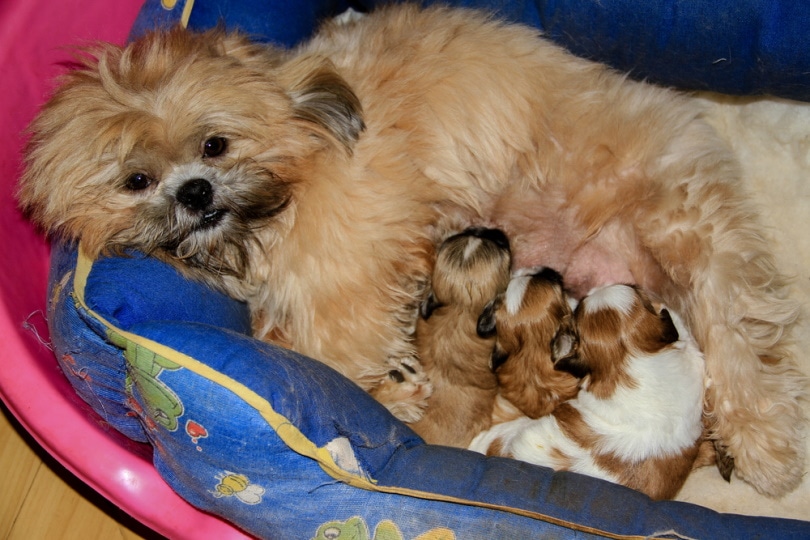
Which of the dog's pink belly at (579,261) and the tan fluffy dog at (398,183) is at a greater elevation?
the tan fluffy dog at (398,183)

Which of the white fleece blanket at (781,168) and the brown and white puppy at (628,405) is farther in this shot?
the white fleece blanket at (781,168)

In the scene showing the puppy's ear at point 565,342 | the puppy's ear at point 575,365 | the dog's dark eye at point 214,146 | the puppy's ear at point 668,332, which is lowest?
the puppy's ear at point 575,365

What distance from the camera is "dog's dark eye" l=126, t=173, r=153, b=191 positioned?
2.50m

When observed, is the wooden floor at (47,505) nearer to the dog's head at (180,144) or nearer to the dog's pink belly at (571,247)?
the dog's head at (180,144)

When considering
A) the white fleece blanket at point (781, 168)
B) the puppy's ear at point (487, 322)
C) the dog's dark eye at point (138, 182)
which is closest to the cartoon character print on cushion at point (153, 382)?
the dog's dark eye at point (138, 182)

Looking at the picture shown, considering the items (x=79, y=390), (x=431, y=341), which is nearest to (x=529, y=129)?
(x=431, y=341)

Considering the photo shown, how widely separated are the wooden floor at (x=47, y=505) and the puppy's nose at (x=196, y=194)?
1595 mm

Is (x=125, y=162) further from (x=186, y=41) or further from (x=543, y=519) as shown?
(x=543, y=519)

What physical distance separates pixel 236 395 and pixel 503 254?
129 cm

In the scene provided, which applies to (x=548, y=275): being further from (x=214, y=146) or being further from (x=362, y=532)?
(x=214, y=146)

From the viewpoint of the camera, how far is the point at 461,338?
3.03 metres

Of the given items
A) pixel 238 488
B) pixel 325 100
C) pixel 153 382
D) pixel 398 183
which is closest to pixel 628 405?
pixel 398 183

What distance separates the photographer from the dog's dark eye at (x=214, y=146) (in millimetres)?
2506

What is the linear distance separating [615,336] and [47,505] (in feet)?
8.39
